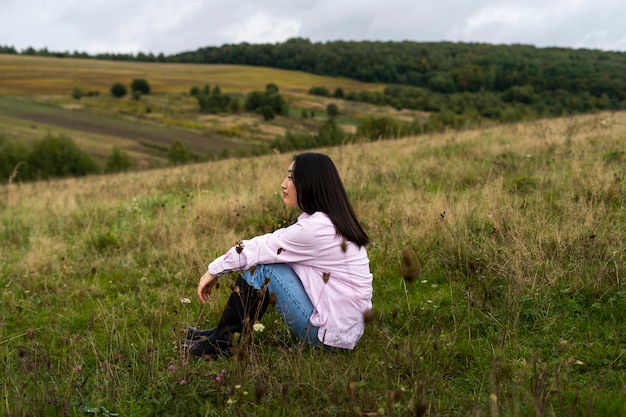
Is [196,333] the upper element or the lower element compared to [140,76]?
lower

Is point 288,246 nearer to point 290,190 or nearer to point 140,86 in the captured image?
point 290,190

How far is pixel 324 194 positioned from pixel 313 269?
470 mm

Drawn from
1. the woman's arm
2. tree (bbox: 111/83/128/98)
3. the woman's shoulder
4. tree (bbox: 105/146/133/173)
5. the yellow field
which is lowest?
tree (bbox: 105/146/133/173)

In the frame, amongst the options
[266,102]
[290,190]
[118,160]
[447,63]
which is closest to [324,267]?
[290,190]

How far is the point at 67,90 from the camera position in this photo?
285 ft

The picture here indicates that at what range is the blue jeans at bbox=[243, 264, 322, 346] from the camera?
305 cm

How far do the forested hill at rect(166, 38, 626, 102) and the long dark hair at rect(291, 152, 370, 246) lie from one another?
5788cm

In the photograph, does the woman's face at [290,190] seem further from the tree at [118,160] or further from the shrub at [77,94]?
the shrub at [77,94]

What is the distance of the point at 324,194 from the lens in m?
3.10

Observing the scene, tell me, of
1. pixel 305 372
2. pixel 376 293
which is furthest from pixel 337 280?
pixel 376 293

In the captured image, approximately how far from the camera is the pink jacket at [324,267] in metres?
3.01

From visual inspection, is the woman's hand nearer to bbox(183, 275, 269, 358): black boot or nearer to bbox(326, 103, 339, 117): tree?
bbox(183, 275, 269, 358): black boot

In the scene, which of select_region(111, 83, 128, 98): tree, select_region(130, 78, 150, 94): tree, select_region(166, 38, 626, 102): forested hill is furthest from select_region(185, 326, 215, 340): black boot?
select_region(130, 78, 150, 94): tree

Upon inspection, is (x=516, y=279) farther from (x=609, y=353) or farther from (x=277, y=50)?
(x=277, y=50)
